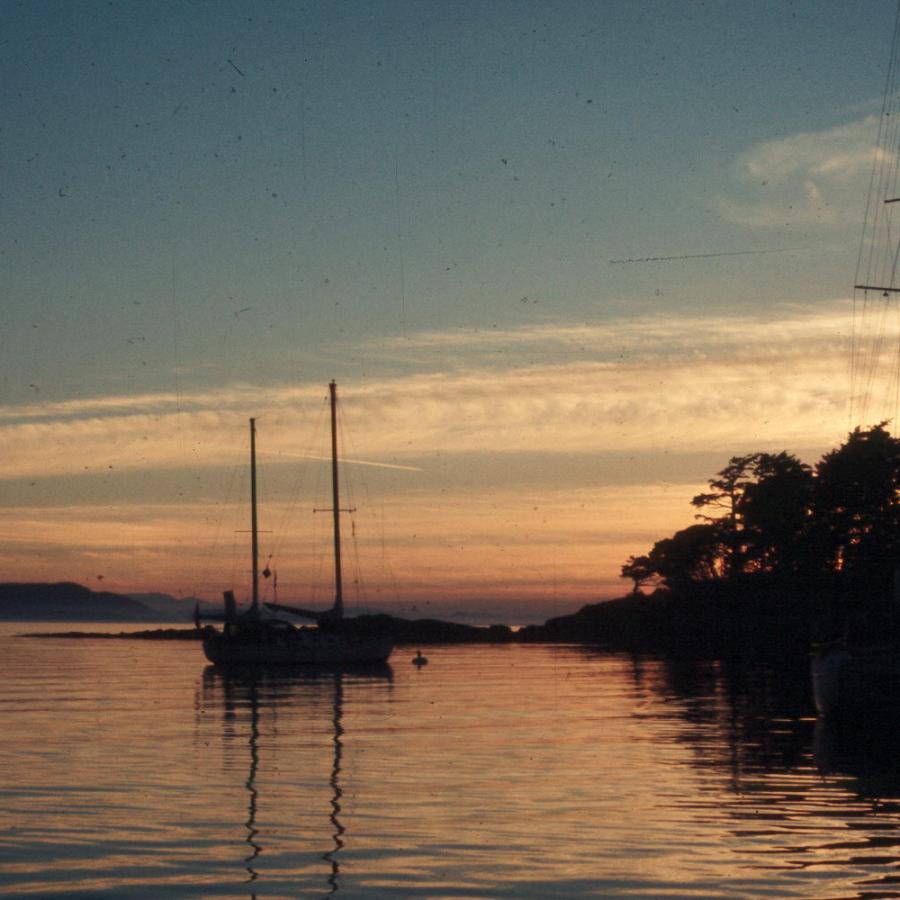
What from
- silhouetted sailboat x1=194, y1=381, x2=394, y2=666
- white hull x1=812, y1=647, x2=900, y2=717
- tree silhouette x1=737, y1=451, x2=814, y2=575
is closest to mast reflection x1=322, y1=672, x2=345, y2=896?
white hull x1=812, y1=647, x2=900, y2=717

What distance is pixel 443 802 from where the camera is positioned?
25.1 metres

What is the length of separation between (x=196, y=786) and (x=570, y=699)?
32080mm

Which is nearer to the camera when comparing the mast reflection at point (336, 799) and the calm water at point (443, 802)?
the calm water at point (443, 802)

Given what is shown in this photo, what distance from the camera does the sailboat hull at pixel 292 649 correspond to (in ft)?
319

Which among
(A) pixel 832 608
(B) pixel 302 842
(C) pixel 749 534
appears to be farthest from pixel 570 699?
(C) pixel 749 534

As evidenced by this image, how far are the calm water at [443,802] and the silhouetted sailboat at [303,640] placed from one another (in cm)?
4341

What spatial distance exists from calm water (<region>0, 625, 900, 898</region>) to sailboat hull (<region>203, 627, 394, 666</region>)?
43.4 m

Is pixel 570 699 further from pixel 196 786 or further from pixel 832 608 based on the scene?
pixel 832 608

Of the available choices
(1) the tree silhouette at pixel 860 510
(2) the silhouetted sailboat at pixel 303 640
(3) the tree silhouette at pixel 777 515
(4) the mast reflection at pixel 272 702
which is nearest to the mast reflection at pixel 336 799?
(4) the mast reflection at pixel 272 702

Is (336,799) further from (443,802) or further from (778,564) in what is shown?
(778,564)

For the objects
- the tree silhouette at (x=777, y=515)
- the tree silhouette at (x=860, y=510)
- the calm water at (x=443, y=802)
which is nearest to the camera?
the calm water at (x=443, y=802)

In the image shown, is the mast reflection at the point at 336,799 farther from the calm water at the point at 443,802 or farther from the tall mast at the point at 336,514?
the tall mast at the point at 336,514

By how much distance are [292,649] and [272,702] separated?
133 ft

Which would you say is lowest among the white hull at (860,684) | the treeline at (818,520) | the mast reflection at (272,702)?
the mast reflection at (272,702)
